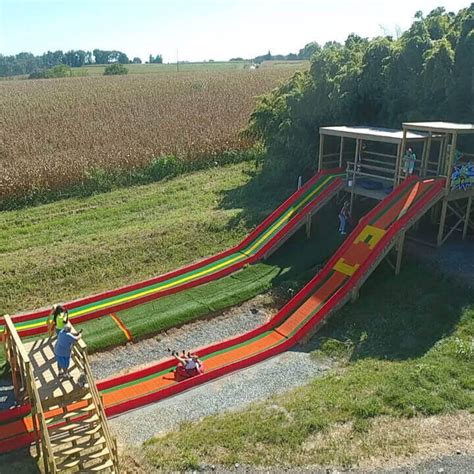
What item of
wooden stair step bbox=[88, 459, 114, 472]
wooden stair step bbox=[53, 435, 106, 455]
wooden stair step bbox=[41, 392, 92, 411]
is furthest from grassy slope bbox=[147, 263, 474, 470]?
wooden stair step bbox=[41, 392, 92, 411]

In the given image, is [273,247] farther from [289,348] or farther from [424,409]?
[424,409]

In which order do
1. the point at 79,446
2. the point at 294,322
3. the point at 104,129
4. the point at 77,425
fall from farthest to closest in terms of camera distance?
the point at 104,129 < the point at 294,322 < the point at 77,425 < the point at 79,446

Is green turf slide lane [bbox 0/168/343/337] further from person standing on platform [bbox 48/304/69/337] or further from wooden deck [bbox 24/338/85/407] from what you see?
wooden deck [bbox 24/338/85/407]

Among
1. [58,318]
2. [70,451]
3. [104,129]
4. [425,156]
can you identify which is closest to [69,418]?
[70,451]

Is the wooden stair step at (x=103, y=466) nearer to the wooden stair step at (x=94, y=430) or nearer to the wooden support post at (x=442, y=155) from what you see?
the wooden stair step at (x=94, y=430)

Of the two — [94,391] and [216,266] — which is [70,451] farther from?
[216,266]

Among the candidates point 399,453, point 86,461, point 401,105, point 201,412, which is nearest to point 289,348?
point 201,412
